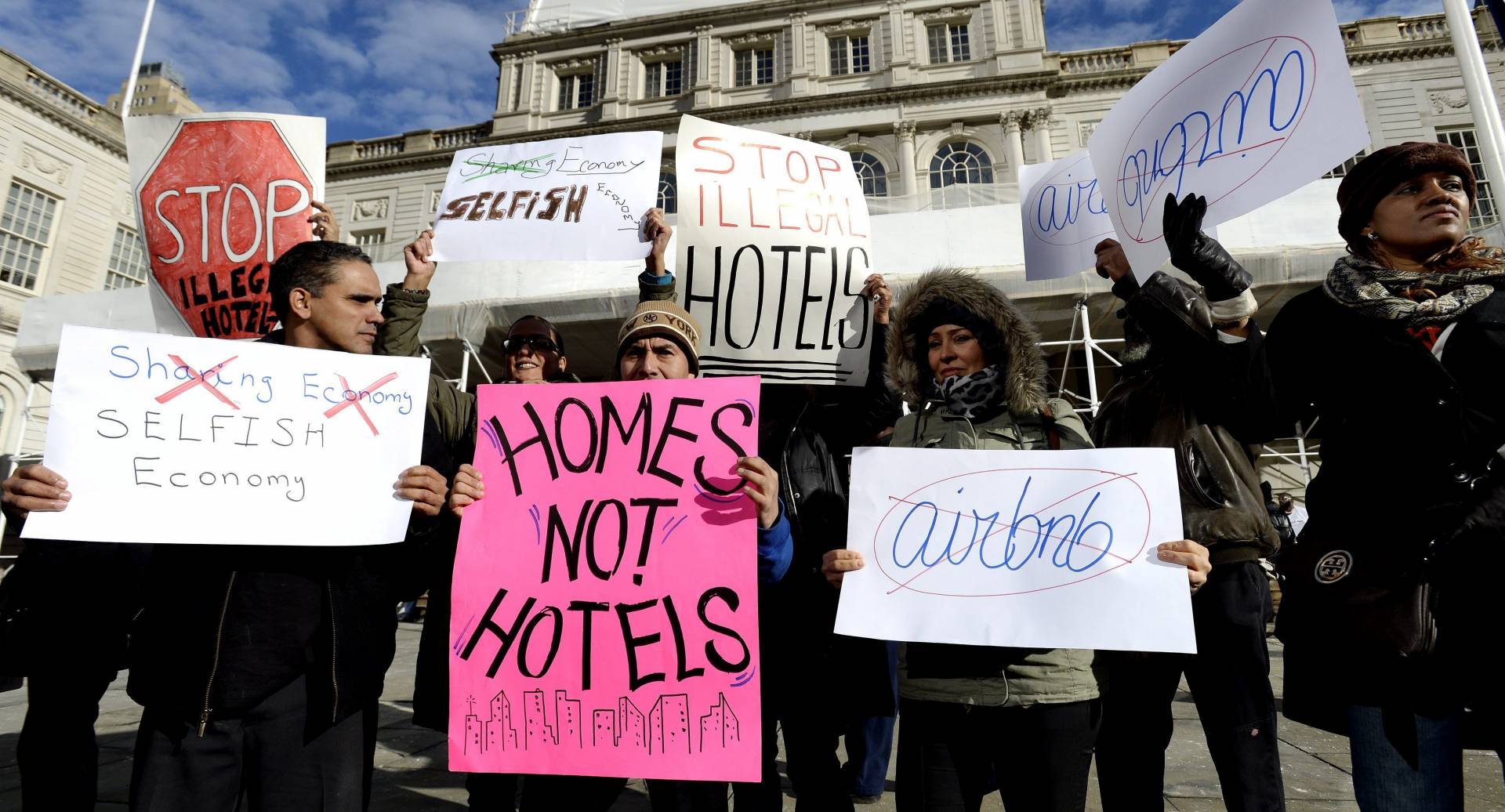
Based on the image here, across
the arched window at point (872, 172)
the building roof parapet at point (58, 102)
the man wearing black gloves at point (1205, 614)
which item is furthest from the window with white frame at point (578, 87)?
the man wearing black gloves at point (1205, 614)

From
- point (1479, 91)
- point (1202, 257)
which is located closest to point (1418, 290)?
point (1202, 257)

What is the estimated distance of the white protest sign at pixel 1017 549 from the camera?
4.89 ft

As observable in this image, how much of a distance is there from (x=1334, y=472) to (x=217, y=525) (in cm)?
227

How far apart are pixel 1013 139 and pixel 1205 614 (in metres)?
20.1

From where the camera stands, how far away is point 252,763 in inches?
56.0

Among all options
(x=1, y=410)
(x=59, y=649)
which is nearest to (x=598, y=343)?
(x=59, y=649)

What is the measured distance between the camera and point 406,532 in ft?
5.32

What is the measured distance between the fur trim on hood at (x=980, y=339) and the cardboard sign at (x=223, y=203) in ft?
7.34

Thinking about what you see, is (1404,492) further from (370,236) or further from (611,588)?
(370,236)

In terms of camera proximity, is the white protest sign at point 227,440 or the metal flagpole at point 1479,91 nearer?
the white protest sign at point 227,440

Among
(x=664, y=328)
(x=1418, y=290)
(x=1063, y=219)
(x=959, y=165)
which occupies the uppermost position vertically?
(x=959, y=165)

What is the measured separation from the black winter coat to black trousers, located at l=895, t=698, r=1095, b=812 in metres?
0.45

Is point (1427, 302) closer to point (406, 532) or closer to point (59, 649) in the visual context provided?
point (406, 532)

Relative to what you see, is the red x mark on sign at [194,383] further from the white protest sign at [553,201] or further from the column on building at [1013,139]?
the column on building at [1013,139]
